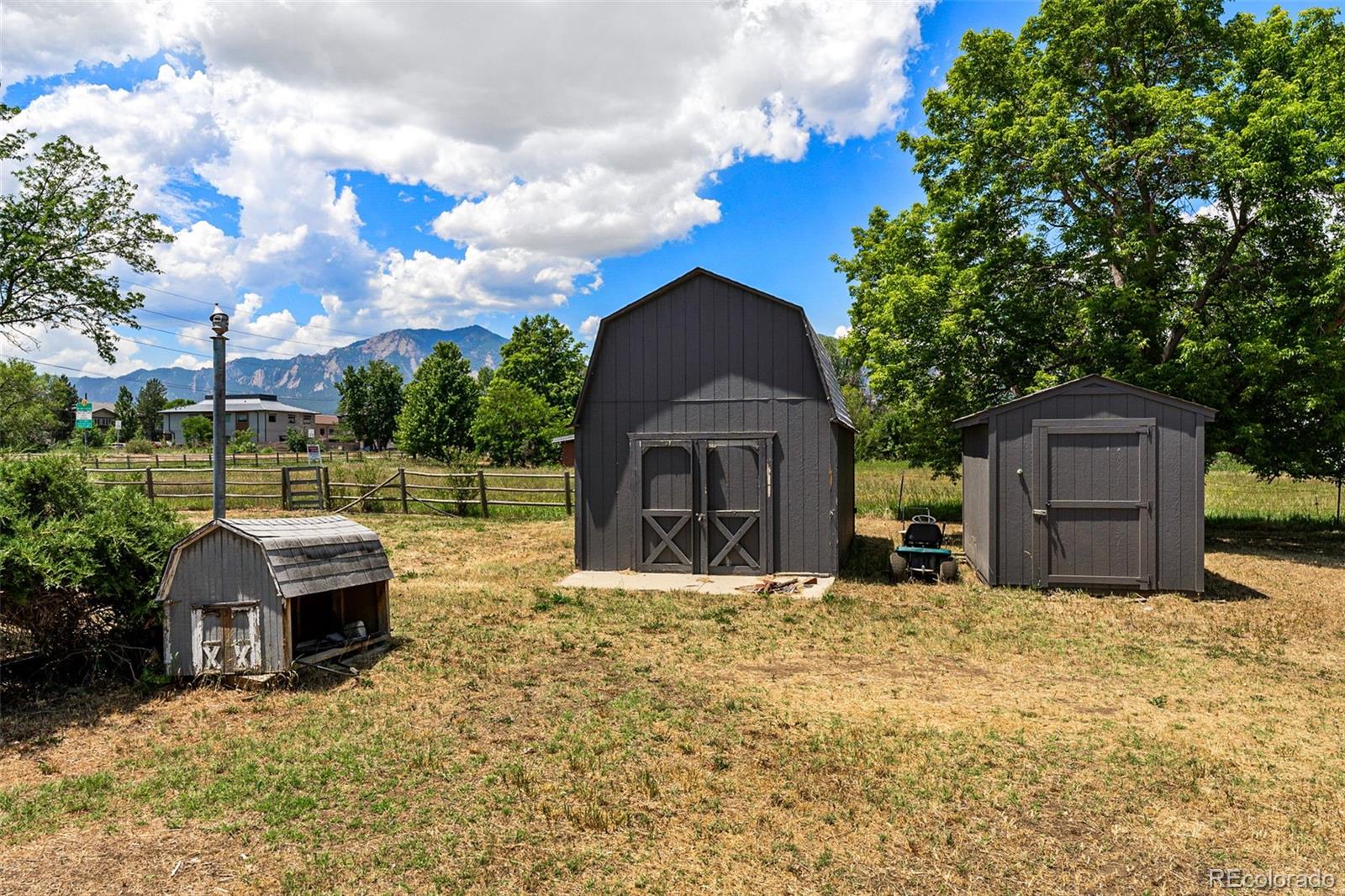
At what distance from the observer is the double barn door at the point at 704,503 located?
11.2 m

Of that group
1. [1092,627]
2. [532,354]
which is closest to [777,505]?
[1092,627]

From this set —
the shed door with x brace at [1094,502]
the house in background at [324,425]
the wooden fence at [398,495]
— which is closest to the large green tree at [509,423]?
the wooden fence at [398,495]

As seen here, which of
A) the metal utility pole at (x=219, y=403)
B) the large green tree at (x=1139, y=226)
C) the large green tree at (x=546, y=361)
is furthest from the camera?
the large green tree at (x=546, y=361)

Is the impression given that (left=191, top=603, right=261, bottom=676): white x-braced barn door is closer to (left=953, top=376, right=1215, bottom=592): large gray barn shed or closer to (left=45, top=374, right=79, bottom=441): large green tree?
(left=953, top=376, right=1215, bottom=592): large gray barn shed

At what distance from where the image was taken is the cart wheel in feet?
36.4

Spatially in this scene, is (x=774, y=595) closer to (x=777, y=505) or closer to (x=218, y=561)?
(x=777, y=505)

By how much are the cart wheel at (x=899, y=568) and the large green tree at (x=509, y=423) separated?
30458mm

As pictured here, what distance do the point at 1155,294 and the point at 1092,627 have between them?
389 inches

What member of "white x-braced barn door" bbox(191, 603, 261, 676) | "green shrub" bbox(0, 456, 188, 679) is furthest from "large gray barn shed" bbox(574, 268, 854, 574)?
"green shrub" bbox(0, 456, 188, 679)

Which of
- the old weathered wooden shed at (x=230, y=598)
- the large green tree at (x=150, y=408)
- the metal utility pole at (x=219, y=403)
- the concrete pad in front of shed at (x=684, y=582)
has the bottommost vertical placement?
the concrete pad in front of shed at (x=684, y=582)

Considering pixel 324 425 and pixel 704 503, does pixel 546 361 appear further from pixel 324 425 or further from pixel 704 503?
pixel 324 425

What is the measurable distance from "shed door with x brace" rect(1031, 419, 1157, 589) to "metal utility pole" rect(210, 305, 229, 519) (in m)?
10.6

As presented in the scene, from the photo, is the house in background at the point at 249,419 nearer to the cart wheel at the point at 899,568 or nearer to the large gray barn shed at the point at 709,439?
the large gray barn shed at the point at 709,439

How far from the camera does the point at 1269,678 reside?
6.43m
